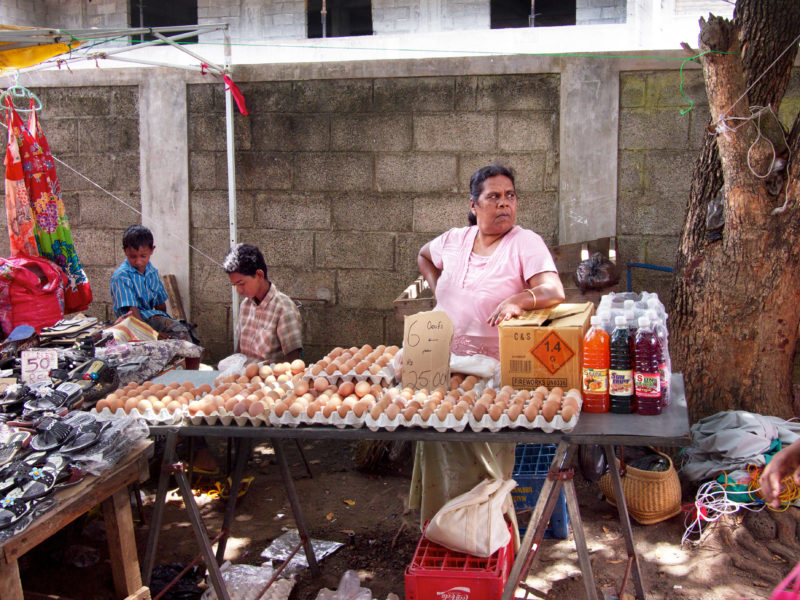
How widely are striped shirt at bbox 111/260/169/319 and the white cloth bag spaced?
2990 mm

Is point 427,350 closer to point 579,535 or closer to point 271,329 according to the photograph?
point 579,535

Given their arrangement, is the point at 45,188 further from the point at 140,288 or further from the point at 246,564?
the point at 246,564

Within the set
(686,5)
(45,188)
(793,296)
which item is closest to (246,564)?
(45,188)

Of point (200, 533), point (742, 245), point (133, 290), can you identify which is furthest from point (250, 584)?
point (742, 245)

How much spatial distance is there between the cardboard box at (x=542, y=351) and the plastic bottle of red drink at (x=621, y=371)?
0.13 m

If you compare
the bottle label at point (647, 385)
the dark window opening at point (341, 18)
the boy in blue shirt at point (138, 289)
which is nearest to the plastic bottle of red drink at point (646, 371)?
the bottle label at point (647, 385)

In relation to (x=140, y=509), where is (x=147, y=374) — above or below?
above

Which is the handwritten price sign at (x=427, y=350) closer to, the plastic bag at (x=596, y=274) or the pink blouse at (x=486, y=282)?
the pink blouse at (x=486, y=282)

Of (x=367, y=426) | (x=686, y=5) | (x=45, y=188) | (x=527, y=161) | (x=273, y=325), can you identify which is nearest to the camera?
(x=367, y=426)

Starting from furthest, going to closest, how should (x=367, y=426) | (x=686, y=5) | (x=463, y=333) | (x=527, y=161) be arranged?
(x=686, y=5) < (x=527, y=161) < (x=463, y=333) < (x=367, y=426)

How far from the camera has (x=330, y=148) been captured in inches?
236

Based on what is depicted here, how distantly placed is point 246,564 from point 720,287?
9.98 ft

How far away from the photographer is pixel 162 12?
1291 centimetres

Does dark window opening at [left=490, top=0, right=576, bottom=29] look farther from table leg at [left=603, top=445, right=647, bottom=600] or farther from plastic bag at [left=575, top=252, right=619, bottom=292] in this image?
table leg at [left=603, top=445, right=647, bottom=600]
